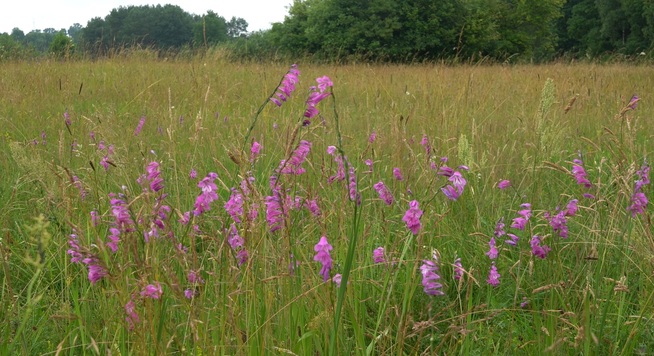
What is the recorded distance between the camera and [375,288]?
1819mm

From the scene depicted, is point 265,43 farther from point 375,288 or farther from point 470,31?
point 375,288

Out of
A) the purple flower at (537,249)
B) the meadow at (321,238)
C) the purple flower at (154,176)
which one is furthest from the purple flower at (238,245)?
the purple flower at (537,249)

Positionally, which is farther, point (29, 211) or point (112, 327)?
point (29, 211)

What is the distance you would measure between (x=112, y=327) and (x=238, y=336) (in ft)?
1.66

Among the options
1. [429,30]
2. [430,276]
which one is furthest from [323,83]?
[429,30]

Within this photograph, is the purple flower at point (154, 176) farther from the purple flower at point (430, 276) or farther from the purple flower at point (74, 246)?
the purple flower at point (430, 276)

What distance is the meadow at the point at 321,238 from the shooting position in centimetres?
122

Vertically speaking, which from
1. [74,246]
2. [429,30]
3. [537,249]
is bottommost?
[537,249]

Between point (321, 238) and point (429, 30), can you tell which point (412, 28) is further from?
point (321, 238)

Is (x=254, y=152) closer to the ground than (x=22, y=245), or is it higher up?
higher up

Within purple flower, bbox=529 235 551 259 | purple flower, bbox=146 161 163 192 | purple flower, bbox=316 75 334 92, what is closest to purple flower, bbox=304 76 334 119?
purple flower, bbox=316 75 334 92

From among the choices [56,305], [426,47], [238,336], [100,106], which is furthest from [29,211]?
[426,47]

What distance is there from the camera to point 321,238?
1.14 meters

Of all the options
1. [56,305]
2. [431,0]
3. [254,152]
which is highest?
[431,0]
